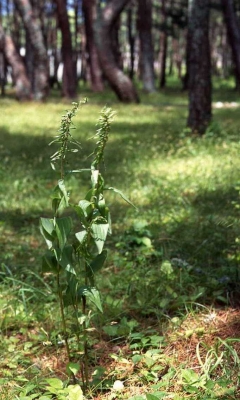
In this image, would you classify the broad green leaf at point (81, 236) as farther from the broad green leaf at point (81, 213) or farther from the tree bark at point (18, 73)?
the tree bark at point (18, 73)

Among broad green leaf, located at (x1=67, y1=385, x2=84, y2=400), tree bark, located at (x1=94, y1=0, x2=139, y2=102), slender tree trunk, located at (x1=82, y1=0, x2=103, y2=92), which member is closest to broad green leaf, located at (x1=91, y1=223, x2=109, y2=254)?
broad green leaf, located at (x1=67, y1=385, x2=84, y2=400)

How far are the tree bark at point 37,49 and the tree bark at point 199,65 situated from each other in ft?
27.0

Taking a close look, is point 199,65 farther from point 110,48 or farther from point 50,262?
point 50,262

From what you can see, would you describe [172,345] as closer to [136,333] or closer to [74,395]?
[136,333]

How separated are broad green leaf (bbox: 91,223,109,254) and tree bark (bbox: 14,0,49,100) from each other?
16.2m

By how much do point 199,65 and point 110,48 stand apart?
312 inches

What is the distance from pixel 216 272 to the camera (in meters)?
4.25

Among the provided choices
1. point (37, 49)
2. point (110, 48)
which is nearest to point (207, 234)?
point (110, 48)

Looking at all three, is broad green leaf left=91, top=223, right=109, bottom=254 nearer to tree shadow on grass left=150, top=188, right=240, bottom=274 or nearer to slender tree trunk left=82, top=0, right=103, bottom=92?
tree shadow on grass left=150, top=188, right=240, bottom=274

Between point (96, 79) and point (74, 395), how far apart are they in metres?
23.1

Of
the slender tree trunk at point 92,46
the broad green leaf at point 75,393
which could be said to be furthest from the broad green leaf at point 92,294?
the slender tree trunk at point 92,46

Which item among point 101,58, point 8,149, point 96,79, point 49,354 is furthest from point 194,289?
point 96,79

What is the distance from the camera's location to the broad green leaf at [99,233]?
251 cm

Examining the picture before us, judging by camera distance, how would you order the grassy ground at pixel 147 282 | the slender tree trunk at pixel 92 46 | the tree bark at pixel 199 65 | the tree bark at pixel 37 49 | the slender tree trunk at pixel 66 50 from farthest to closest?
the slender tree trunk at pixel 92 46 < the slender tree trunk at pixel 66 50 < the tree bark at pixel 37 49 < the tree bark at pixel 199 65 < the grassy ground at pixel 147 282
